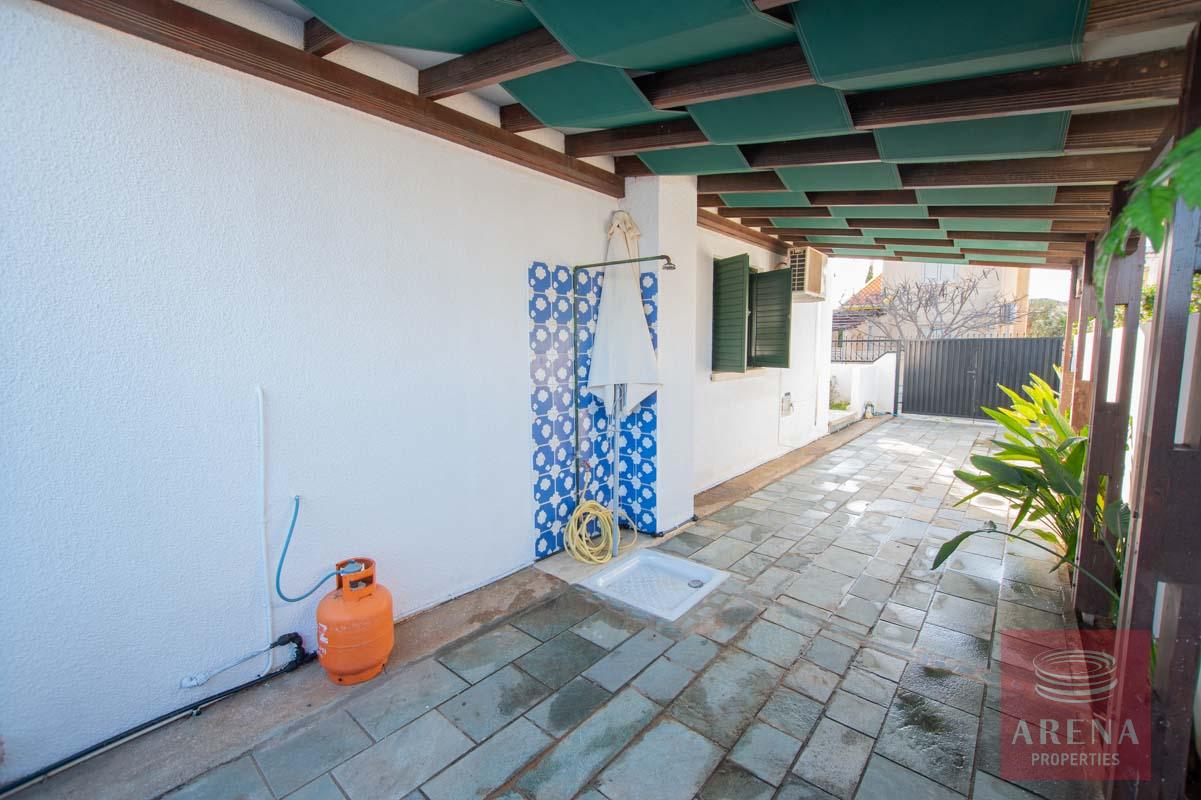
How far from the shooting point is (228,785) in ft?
6.07

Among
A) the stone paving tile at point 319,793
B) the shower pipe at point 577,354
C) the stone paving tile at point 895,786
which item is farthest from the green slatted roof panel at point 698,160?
the stone paving tile at point 319,793

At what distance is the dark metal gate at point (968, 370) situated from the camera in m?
9.63

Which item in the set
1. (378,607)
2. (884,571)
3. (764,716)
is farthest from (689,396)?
(378,607)

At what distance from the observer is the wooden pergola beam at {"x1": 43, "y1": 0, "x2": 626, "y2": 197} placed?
190 cm

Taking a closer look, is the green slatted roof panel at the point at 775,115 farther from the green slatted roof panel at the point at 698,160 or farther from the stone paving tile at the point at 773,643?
the stone paving tile at the point at 773,643

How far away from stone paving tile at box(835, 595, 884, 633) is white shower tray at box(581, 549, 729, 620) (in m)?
0.73


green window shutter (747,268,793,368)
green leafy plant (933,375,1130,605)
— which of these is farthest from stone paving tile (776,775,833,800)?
green window shutter (747,268,793,368)

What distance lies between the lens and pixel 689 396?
4332mm

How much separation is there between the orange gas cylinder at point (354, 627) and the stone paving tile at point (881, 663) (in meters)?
2.34

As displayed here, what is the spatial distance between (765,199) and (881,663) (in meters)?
3.49

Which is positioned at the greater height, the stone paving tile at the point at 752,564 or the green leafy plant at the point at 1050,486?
the green leafy plant at the point at 1050,486

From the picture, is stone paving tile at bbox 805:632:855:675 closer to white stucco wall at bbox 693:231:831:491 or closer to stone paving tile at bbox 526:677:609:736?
stone paving tile at bbox 526:677:609:736

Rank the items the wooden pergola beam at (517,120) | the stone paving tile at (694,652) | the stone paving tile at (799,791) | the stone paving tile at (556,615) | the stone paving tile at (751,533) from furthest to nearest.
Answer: the stone paving tile at (751,533), the wooden pergola beam at (517,120), the stone paving tile at (556,615), the stone paving tile at (694,652), the stone paving tile at (799,791)

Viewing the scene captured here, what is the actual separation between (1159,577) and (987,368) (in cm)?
1030
